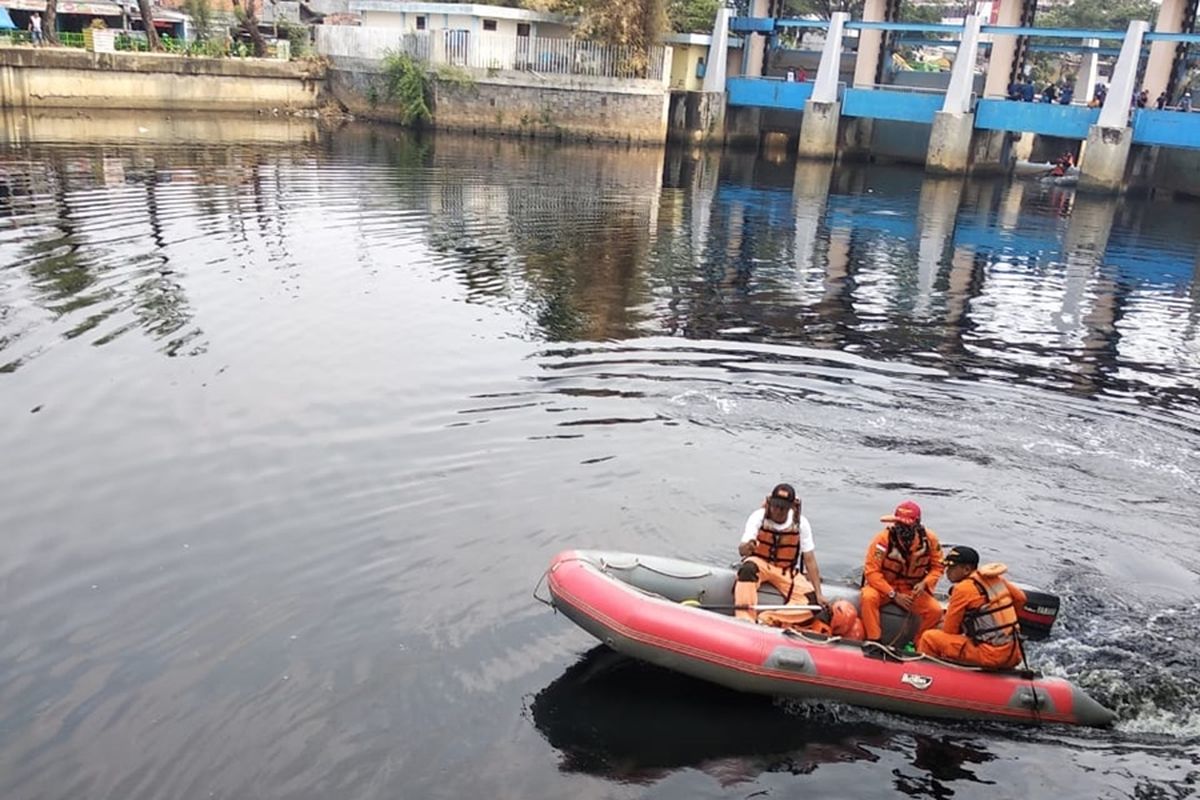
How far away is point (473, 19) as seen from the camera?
51.5m

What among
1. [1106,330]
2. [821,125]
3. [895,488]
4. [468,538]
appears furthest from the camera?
[821,125]

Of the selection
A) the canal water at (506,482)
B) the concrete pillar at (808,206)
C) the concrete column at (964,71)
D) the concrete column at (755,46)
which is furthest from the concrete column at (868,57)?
the canal water at (506,482)

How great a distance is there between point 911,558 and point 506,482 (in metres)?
4.50

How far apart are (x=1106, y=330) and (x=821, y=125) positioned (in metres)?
29.8

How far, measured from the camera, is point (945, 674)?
814cm

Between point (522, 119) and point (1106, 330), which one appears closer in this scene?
point (1106, 330)

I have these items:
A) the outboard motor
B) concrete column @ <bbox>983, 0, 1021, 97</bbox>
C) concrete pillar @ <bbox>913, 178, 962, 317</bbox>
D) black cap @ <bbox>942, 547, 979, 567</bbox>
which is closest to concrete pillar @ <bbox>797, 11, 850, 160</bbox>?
concrete pillar @ <bbox>913, 178, 962, 317</bbox>

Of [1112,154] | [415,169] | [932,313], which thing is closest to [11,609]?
[932,313]

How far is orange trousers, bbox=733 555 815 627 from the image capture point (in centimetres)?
859

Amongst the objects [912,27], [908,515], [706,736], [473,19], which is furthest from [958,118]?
[706,736]

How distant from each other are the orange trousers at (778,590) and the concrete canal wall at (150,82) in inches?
1751

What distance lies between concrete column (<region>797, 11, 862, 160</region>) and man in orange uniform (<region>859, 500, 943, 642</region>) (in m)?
40.8

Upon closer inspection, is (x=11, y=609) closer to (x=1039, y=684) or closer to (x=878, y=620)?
(x=878, y=620)

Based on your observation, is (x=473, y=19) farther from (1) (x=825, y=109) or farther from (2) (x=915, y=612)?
(2) (x=915, y=612)
